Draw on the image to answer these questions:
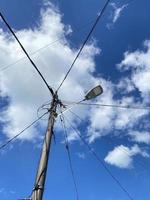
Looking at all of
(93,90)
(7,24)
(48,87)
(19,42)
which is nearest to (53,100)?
(48,87)

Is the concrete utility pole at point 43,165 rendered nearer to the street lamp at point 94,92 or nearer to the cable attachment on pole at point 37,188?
the cable attachment on pole at point 37,188

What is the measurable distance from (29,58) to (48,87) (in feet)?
3.22

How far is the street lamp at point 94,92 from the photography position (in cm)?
939

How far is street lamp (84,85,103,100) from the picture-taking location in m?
9.39

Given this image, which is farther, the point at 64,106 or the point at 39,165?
the point at 64,106

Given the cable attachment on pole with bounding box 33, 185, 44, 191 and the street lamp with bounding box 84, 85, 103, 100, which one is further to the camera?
the street lamp with bounding box 84, 85, 103, 100

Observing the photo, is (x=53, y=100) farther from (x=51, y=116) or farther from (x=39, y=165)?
(x=39, y=165)

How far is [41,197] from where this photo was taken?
769 centimetres

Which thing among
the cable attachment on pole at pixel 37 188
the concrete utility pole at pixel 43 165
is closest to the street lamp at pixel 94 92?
the concrete utility pole at pixel 43 165

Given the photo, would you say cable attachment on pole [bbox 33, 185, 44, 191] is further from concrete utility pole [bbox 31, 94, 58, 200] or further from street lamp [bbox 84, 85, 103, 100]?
street lamp [bbox 84, 85, 103, 100]

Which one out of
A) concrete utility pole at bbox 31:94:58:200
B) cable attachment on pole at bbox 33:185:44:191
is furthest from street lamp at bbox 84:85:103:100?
cable attachment on pole at bbox 33:185:44:191

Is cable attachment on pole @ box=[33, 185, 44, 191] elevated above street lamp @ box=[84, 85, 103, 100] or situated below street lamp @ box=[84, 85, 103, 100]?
below

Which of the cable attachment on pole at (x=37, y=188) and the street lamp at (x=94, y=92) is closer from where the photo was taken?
the cable attachment on pole at (x=37, y=188)

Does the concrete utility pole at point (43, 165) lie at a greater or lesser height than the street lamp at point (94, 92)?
lesser
